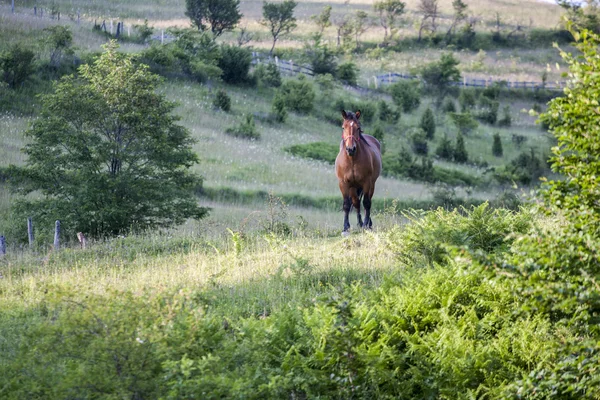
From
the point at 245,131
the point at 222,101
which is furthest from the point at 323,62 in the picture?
the point at 245,131

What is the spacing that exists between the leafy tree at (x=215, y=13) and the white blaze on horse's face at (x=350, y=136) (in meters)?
52.6

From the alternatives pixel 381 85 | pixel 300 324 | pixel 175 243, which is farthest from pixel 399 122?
pixel 300 324

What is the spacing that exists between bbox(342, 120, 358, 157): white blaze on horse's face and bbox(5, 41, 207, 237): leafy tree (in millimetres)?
4390

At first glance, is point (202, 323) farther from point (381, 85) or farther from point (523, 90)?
point (523, 90)

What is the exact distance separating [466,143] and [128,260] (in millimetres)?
38987

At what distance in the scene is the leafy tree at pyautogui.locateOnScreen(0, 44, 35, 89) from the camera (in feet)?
118

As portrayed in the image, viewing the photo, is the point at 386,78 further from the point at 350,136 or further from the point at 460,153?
the point at 350,136

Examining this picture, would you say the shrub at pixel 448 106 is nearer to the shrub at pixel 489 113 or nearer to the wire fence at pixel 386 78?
the shrub at pixel 489 113

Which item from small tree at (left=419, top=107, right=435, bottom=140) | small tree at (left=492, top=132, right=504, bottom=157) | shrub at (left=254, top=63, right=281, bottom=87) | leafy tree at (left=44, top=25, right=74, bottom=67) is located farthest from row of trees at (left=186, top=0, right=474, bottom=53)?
small tree at (left=492, top=132, right=504, bottom=157)

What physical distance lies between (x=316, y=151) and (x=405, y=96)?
18.7 metres

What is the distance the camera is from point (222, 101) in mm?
41969

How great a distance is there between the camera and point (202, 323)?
6812mm

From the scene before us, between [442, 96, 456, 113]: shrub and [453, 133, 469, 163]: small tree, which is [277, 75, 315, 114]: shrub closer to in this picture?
[453, 133, 469, 163]: small tree

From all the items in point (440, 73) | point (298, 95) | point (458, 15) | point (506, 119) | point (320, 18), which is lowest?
point (506, 119)
